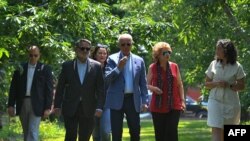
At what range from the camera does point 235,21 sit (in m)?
14.5

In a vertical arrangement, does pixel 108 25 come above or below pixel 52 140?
above

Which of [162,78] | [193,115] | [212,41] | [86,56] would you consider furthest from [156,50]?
[193,115]

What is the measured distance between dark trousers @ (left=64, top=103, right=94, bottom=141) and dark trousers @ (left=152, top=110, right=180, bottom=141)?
3.73 feet

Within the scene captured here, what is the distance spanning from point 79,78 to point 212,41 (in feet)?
36.6

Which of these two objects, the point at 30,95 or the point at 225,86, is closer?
the point at 225,86

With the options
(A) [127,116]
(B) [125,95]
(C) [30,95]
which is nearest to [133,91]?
(B) [125,95]

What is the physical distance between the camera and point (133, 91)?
894 cm

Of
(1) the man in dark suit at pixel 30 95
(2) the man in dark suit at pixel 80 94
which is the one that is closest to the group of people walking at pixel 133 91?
(2) the man in dark suit at pixel 80 94

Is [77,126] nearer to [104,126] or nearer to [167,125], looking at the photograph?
[167,125]

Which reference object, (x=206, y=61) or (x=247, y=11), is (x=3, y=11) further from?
(x=206, y=61)

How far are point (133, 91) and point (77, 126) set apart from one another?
1018mm

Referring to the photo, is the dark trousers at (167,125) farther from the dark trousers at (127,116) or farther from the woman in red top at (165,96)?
the dark trousers at (127,116)

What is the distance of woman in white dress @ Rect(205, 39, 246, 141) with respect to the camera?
9.15m

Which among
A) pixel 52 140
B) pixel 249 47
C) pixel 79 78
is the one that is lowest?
pixel 52 140
